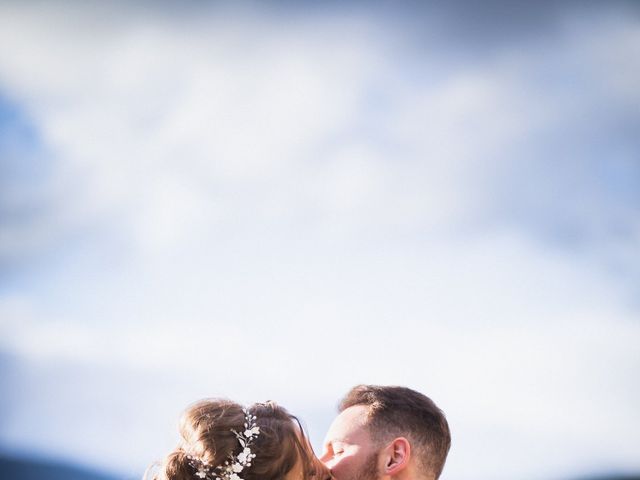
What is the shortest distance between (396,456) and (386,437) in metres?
0.12

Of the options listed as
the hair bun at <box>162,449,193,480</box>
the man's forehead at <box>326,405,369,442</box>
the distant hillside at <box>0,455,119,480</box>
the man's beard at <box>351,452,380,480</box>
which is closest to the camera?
the hair bun at <box>162,449,193,480</box>

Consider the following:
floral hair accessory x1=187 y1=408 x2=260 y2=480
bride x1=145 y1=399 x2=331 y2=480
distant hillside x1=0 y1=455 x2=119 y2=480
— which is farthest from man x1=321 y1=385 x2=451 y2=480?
distant hillside x1=0 y1=455 x2=119 y2=480

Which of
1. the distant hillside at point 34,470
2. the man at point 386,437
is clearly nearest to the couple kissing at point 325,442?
the man at point 386,437

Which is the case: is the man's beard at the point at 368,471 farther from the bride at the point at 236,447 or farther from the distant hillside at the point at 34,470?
the distant hillside at the point at 34,470

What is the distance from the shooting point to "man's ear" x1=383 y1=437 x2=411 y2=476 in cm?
444

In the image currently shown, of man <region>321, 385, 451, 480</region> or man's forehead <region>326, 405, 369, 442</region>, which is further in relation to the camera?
man's forehead <region>326, 405, 369, 442</region>

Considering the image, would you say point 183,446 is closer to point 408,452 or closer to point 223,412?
point 223,412

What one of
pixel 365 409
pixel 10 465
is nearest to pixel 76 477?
pixel 10 465

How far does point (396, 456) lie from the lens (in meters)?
4.51

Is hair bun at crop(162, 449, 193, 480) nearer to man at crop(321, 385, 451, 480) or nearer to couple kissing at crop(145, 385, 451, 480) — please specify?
couple kissing at crop(145, 385, 451, 480)

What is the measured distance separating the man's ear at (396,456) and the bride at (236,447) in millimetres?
559

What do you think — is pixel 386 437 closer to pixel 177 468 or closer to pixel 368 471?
pixel 368 471

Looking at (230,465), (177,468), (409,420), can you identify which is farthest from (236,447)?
(409,420)

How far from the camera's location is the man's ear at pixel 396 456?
14.6 feet
